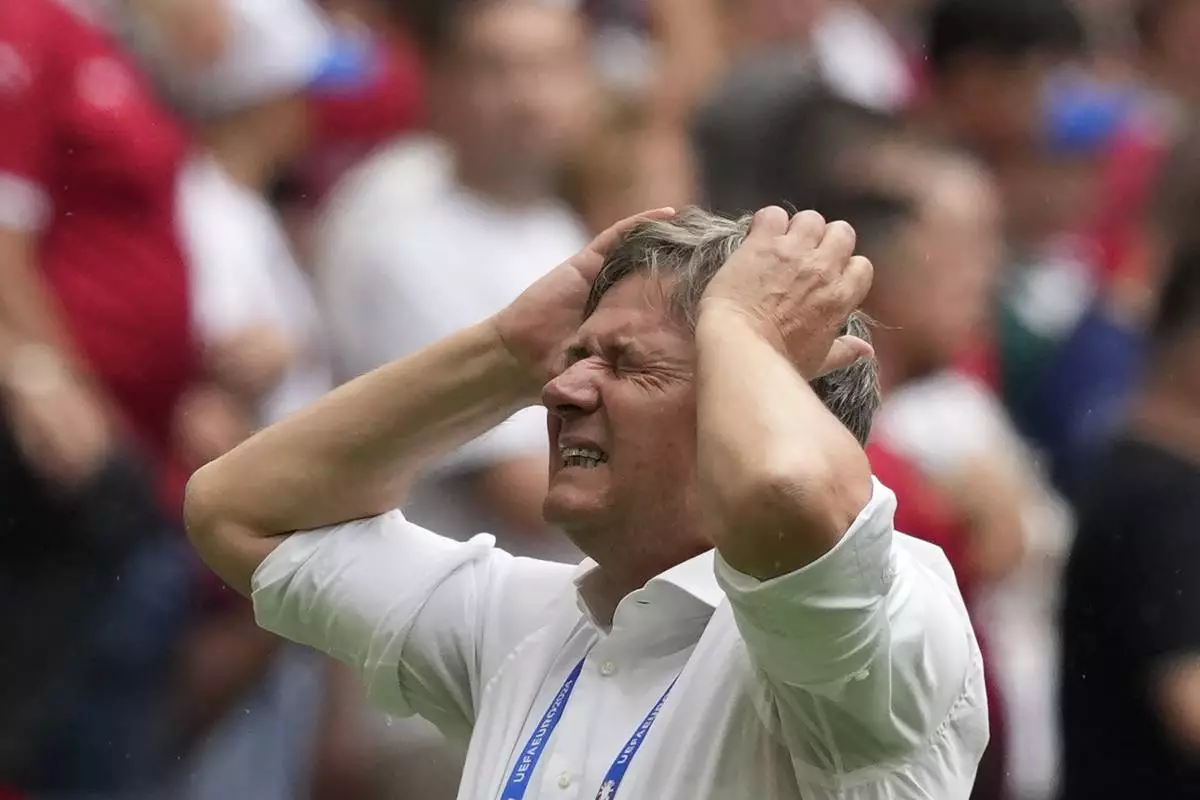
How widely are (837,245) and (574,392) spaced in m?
0.27

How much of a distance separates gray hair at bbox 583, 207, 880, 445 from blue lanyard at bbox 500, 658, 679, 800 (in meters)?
0.29

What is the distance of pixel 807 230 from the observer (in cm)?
168

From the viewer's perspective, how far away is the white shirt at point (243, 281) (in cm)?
312

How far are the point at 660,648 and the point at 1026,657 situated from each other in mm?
1375

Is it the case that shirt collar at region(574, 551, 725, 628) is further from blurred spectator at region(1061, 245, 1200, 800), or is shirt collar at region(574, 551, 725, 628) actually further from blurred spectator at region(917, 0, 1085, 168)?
blurred spectator at region(917, 0, 1085, 168)

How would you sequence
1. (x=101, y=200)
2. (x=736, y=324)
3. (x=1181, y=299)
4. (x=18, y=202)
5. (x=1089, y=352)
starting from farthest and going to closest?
(x=1089, y=352)
(x=101, y=200)
(x=18, y=202)
(x=1181, y=299)
(x=736, y=324)

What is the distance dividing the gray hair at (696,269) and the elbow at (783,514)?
0.35 metres

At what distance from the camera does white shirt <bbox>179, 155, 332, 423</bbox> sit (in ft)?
10.2

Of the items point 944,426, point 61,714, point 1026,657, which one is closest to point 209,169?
point 61,714

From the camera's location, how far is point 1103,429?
11.1ft

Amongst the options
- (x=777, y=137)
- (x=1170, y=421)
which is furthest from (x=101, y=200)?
(x=1170, y=421)

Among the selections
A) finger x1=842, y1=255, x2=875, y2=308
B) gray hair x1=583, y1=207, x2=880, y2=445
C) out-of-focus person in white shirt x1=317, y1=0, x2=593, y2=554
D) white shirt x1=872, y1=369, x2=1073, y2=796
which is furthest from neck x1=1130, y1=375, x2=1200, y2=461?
finger x1=842, y1=255, x2=875, y2=308

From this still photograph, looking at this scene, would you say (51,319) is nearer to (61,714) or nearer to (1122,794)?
(61,714)

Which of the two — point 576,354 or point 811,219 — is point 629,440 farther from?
point 811,219
